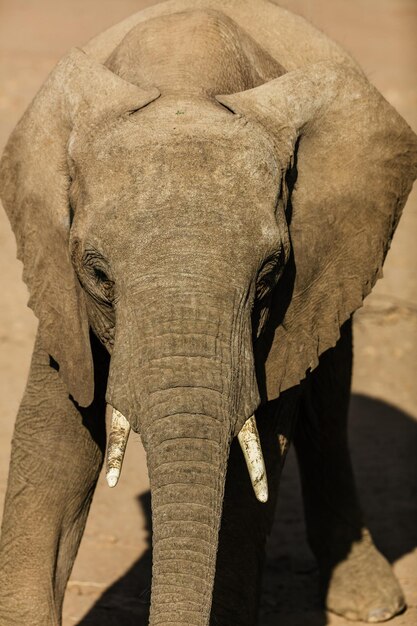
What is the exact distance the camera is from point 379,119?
3748mm

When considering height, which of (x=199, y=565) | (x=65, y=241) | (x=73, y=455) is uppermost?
(x=65, y=241)

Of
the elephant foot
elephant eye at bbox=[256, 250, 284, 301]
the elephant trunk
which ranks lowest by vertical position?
the elephant trunk

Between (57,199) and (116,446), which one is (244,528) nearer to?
(116,446)

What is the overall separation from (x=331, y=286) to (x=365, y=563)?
1418 mm

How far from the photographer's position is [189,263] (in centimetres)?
314

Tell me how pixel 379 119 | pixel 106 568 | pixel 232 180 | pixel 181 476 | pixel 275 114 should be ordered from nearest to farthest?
pixel 181 476
pixel 232 180
pixel 275 114
pixel 379 119
pixel 106 568

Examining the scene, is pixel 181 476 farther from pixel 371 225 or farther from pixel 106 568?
pixel 106 568

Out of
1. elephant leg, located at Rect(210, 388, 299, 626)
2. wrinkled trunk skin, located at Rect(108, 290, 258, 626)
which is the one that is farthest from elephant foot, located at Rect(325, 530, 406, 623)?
wrinkled trunk skin, located at Rect(108, 290, 258, 626)

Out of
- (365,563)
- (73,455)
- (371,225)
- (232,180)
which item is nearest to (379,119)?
(371,225)

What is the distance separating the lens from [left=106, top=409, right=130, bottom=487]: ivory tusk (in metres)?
3.13

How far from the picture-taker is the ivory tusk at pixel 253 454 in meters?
3.20

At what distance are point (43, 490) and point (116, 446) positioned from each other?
2.38 feet

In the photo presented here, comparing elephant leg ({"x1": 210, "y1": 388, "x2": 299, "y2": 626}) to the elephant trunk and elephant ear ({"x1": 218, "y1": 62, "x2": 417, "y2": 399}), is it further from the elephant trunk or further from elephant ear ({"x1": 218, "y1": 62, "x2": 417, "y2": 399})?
the elephant trunk

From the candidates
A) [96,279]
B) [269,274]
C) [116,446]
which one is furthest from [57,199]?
[116,446]
